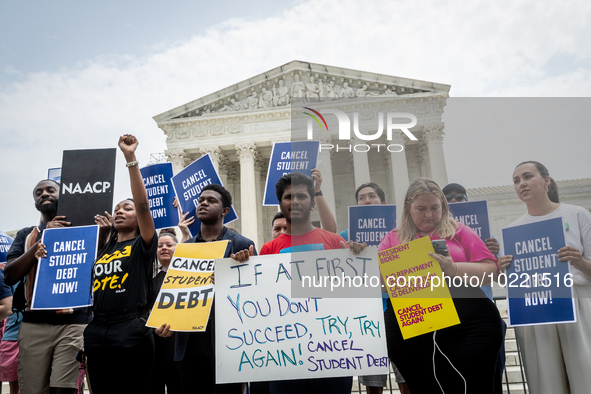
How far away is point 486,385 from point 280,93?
27669 millimetres

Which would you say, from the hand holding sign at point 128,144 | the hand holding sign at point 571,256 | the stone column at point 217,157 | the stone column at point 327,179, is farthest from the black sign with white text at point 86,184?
the stone column at point 217,157

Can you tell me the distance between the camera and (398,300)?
2.86 meters

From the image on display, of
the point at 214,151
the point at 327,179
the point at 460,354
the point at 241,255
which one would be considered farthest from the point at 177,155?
the point at 460,354

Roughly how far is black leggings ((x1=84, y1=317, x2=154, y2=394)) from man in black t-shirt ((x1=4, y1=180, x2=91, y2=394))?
73 centimetres

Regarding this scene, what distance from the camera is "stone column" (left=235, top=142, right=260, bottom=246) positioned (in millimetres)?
25850

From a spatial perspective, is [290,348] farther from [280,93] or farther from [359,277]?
[280,93]

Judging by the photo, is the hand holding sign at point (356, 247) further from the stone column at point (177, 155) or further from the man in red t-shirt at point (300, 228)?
the stone column at point (177, 155)

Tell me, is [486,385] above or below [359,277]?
below

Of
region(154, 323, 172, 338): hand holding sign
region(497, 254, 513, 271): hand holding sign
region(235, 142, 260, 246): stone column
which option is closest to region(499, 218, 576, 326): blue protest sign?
region(497, 254, 513, 271): hand holding sign

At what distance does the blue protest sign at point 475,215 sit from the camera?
12.1ft

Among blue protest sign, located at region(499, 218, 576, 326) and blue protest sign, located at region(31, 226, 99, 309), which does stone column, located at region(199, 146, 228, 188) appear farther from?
blue protest sign, located at region(499, 218, 576, 326)

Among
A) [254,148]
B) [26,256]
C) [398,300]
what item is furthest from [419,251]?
[254,148]

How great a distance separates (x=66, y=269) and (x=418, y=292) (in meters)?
3.24

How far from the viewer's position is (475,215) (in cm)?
374
